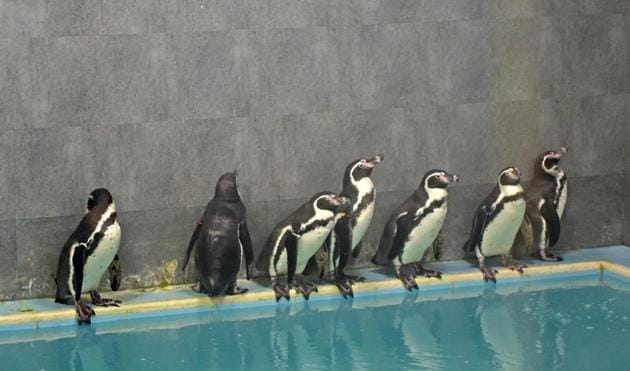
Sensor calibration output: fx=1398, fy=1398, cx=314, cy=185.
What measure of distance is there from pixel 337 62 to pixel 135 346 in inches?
Result: 92.0

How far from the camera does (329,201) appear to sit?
8320 mm

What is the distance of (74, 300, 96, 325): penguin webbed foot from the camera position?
7.93m

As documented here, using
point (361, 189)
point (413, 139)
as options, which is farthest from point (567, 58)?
point (361, 189)

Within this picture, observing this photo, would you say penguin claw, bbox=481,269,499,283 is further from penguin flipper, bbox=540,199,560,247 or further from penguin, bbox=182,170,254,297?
penguin, bbox=182,170,254,297

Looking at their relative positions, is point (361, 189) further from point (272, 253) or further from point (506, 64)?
point (506, 64)

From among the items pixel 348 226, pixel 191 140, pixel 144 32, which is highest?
pixel 144 32

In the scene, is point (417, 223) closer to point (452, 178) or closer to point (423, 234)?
point (423, 234)

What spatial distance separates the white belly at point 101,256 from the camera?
8.00 metres

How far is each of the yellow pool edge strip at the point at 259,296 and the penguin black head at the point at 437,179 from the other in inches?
Result: 23.0

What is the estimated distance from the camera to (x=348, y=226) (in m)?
8.44

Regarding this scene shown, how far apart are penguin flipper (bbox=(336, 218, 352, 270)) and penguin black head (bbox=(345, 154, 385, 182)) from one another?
0.34 meters

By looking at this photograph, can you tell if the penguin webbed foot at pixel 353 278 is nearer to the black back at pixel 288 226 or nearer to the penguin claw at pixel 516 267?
the black back at pixel 288 226

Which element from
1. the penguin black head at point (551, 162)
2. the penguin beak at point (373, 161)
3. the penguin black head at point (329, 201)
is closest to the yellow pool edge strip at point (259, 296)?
the penguin black head at point (329, 201)

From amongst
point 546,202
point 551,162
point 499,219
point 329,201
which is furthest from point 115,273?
point 551,162
